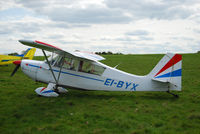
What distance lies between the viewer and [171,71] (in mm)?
6844

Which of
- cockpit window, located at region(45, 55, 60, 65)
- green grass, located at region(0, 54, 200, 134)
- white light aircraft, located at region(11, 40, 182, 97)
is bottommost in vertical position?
green grass, located at region(0, 54, 200, 134)

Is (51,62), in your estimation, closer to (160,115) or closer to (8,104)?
(8,104)

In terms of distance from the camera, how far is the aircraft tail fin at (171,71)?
683cm

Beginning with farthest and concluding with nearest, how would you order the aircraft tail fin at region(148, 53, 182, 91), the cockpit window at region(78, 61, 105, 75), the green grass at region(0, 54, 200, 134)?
the cockpit window at region(78, 61, 105, 75)
the aircraft tail fin at region(148, 53, 182, 91)
the green grass at region(0, 54, 200, 134)

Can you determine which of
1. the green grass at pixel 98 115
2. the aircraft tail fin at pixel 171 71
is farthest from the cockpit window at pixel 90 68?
the aircraft tail fin at pixel 171 71

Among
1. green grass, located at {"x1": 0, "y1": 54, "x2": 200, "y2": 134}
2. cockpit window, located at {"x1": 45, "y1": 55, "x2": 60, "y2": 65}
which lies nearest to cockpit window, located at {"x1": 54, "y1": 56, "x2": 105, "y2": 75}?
cockpit window, located at {"x1": 45, "y1": 55, "x2": 60, "y2": 65}

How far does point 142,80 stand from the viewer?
281 inches

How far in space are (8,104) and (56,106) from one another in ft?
5.47

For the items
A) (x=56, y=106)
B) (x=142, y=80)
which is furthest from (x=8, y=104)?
(x=142, y=80)

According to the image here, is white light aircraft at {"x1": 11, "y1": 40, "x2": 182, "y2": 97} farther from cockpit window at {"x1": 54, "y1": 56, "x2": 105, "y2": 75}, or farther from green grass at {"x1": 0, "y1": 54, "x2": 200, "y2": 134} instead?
green grass at {"x1": 0, "y1": 54, "x2": 200, "y2": 134}

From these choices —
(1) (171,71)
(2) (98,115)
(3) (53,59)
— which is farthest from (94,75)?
(1) (171,71)

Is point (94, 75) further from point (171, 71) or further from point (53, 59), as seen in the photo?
point (171, 71)

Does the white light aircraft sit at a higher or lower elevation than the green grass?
higher

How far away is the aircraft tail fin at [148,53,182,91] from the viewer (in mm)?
6828
